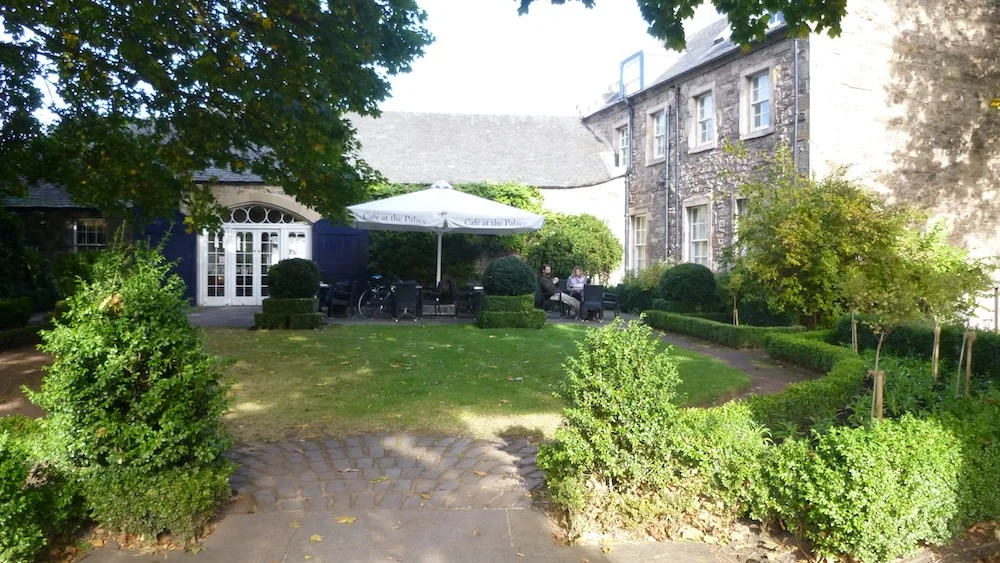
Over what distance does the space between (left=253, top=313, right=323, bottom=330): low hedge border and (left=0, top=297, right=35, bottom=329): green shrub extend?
13.1 ft

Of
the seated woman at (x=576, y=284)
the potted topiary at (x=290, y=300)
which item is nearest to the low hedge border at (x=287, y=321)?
the potted topiary at (x=290, y=300)

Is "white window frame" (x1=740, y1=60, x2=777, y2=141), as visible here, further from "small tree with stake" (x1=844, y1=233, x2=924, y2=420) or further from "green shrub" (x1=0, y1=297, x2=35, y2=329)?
"green shrub" (x1=0, y1=297, x2=35, y2=329)

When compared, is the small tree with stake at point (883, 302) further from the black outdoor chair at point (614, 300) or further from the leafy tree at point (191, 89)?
the black outdoor chair at point (614, 300)

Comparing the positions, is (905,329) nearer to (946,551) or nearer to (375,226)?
(946,551)

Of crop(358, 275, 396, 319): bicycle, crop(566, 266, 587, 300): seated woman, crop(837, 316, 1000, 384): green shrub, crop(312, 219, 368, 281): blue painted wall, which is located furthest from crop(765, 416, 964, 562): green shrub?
crop(312, 219, 368, 281): blue painted wall

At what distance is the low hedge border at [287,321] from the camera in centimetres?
1320

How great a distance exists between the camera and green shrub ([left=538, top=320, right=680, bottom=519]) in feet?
13.5

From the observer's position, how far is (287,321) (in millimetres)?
13234

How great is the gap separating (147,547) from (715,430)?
3323mm

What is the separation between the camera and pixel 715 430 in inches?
170

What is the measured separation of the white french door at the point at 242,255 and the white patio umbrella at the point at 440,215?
20.3ft

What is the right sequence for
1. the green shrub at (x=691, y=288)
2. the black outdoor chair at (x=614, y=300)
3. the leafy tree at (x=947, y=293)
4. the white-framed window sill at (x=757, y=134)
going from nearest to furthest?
the leafy tree at (x=947, y=293)
the green shrub at (x=691, y=288)
the white-framed window sill at (x=757, y=134)
the black outdoor chair at (x=614, y=300)

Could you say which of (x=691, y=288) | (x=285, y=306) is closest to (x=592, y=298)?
(x=691, y=288)

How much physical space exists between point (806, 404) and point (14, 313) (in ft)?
41.7
